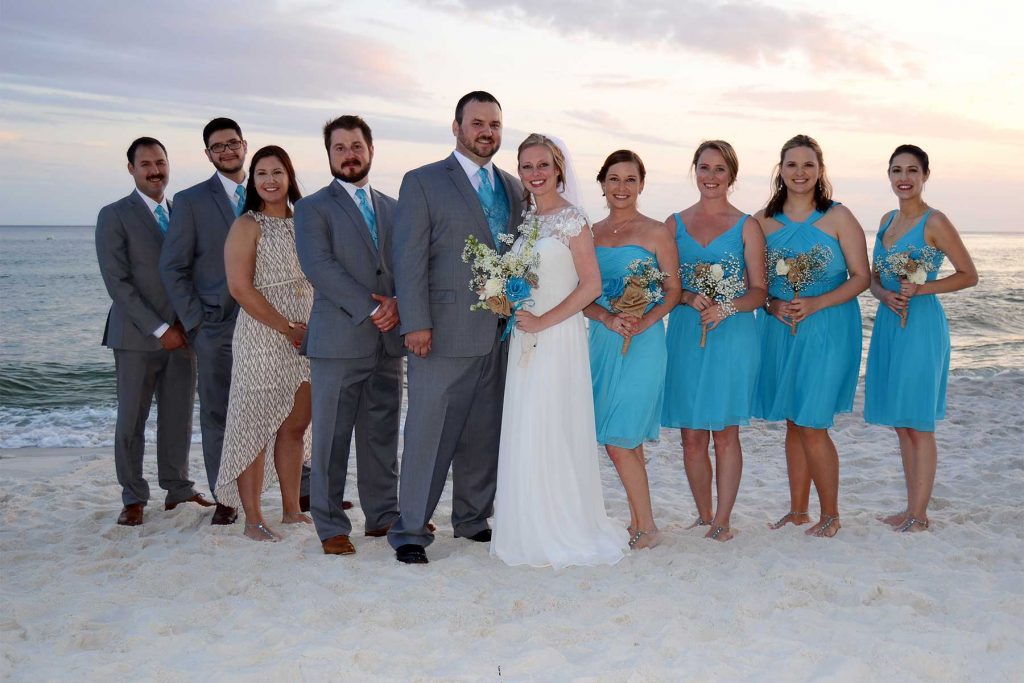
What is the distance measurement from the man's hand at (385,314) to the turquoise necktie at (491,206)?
25.3 inches

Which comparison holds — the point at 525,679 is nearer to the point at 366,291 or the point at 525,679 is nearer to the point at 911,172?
the point at 366,291

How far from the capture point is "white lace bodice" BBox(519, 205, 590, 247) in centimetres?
462

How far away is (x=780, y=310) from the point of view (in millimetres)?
5098

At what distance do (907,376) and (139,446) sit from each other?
476 centimetres

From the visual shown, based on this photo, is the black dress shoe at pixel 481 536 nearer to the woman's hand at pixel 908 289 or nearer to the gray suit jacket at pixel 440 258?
the gray suit jacket at pixel 440 258

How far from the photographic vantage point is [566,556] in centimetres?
464

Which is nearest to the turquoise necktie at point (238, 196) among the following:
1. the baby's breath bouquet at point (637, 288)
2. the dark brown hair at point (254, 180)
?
the dark brown hair at point (254, 180)

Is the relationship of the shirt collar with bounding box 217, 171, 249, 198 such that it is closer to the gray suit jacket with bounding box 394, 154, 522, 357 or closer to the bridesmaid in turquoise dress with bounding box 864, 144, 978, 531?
the gray suit jacket with bounding box 394, 154, 522, 357

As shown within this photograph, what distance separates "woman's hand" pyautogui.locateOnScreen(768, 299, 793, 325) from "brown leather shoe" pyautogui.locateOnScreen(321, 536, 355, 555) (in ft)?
8.78

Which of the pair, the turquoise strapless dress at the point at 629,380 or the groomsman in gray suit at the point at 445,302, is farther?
the turquoise strapless dress at the point at 629,380

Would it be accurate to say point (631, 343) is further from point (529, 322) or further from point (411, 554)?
point (411, 554)

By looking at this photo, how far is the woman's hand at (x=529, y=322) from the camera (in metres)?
4.66

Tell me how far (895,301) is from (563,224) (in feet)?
6.64

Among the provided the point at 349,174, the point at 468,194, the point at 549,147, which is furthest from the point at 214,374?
the point at 549,147
